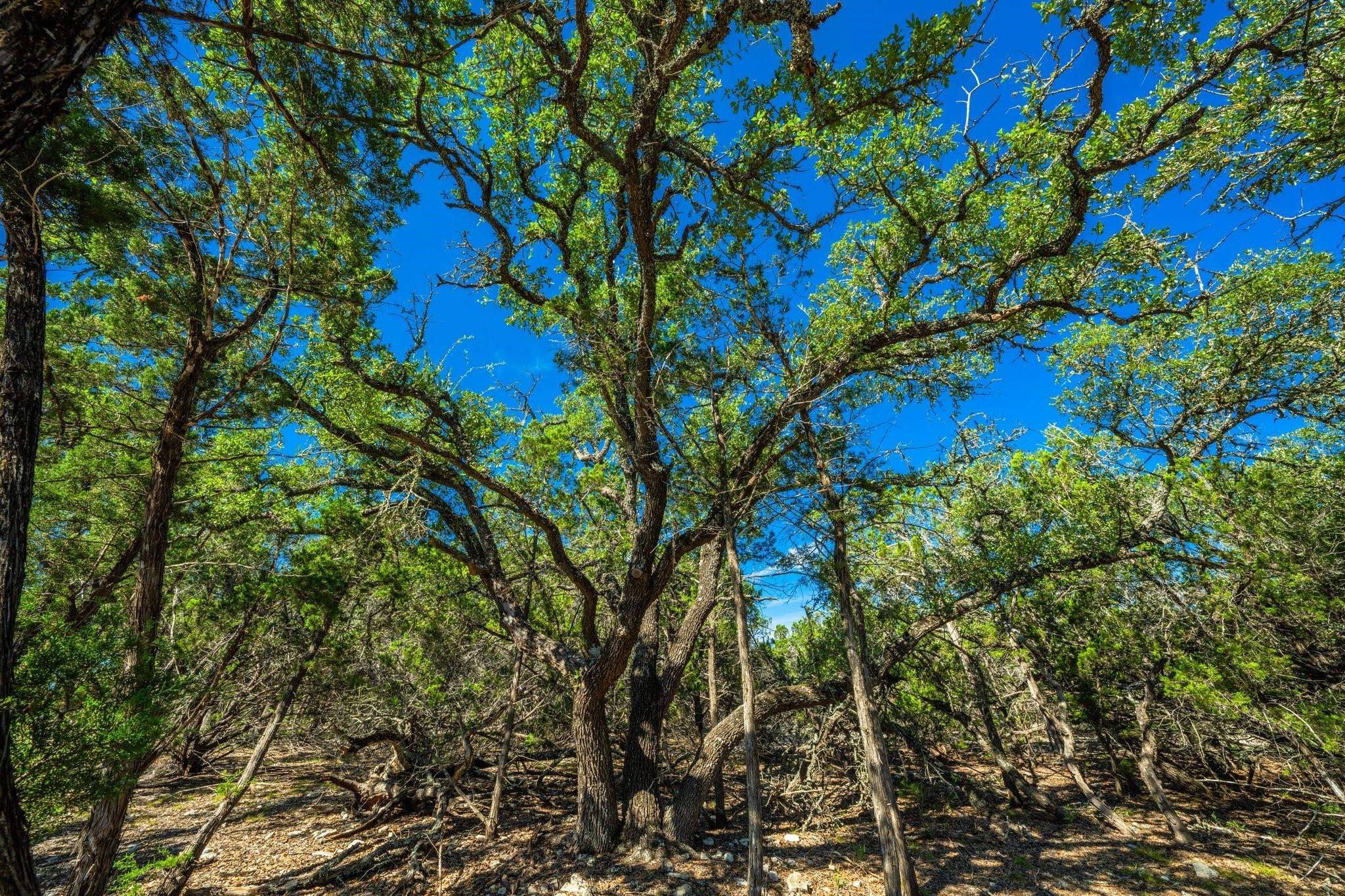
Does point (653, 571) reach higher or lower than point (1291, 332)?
lower

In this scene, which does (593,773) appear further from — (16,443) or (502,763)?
(16,443)

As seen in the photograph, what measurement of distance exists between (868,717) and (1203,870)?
5.38m

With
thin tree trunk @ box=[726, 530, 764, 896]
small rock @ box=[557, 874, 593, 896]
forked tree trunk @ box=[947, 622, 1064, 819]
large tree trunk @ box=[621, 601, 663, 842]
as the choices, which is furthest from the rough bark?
forked tree trunk @ box=[947, 622, 1064, 819]

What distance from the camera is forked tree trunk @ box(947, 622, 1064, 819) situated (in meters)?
8.67

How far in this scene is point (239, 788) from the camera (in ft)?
18.2

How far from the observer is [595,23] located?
6465 mm

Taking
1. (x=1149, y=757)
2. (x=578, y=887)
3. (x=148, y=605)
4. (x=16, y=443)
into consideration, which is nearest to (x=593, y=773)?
(x=578, y=887)

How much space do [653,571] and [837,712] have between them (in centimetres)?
355

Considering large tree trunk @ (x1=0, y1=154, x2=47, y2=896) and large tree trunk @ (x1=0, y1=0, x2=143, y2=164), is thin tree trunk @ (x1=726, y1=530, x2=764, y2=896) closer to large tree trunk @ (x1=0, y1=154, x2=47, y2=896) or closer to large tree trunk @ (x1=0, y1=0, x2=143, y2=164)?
large tree trunk @ (x1=0, y1=154, x2=47, y2=896)

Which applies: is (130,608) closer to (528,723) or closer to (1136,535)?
(528,723)

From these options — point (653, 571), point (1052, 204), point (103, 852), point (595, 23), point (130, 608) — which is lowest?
point (103, 852)

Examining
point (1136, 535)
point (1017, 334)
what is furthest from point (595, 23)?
point (1136, 535)

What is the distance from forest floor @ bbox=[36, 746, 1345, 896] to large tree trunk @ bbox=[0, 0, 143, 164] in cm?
567

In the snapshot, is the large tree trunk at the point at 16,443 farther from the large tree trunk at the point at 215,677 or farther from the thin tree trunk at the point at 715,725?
the thin tree trunk at the point at 715,725
